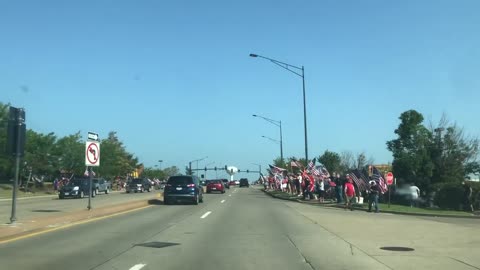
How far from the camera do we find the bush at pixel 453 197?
33756 mm

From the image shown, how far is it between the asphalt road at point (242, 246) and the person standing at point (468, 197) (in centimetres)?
1172

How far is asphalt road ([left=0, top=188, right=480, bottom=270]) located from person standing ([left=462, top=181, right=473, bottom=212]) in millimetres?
11723

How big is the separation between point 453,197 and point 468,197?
3.58 m

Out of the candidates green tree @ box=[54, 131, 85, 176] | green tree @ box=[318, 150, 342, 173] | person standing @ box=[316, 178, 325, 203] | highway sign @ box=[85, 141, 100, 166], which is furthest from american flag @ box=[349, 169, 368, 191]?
green tree @ box=[318, 150, 342, 173]

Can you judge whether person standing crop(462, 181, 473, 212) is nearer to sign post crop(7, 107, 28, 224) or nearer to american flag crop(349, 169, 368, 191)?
american flag crop(349, 169, 368, 191)

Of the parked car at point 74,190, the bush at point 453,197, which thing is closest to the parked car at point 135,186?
the parked car at point 74,190

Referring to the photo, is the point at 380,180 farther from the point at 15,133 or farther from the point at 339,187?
the point at 15,133

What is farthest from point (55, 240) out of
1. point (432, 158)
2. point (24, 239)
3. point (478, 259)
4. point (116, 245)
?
point (432, 158)

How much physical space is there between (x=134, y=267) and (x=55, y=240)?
4871 millimetres

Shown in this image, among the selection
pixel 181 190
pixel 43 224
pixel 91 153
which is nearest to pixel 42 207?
pixel 181 190

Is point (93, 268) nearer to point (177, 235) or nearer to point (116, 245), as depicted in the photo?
point (116, 245)

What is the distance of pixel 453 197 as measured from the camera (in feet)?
117

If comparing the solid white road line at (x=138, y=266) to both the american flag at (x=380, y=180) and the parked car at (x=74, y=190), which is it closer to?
the american flag at (x=380, y=180)

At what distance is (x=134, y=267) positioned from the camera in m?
10.9
